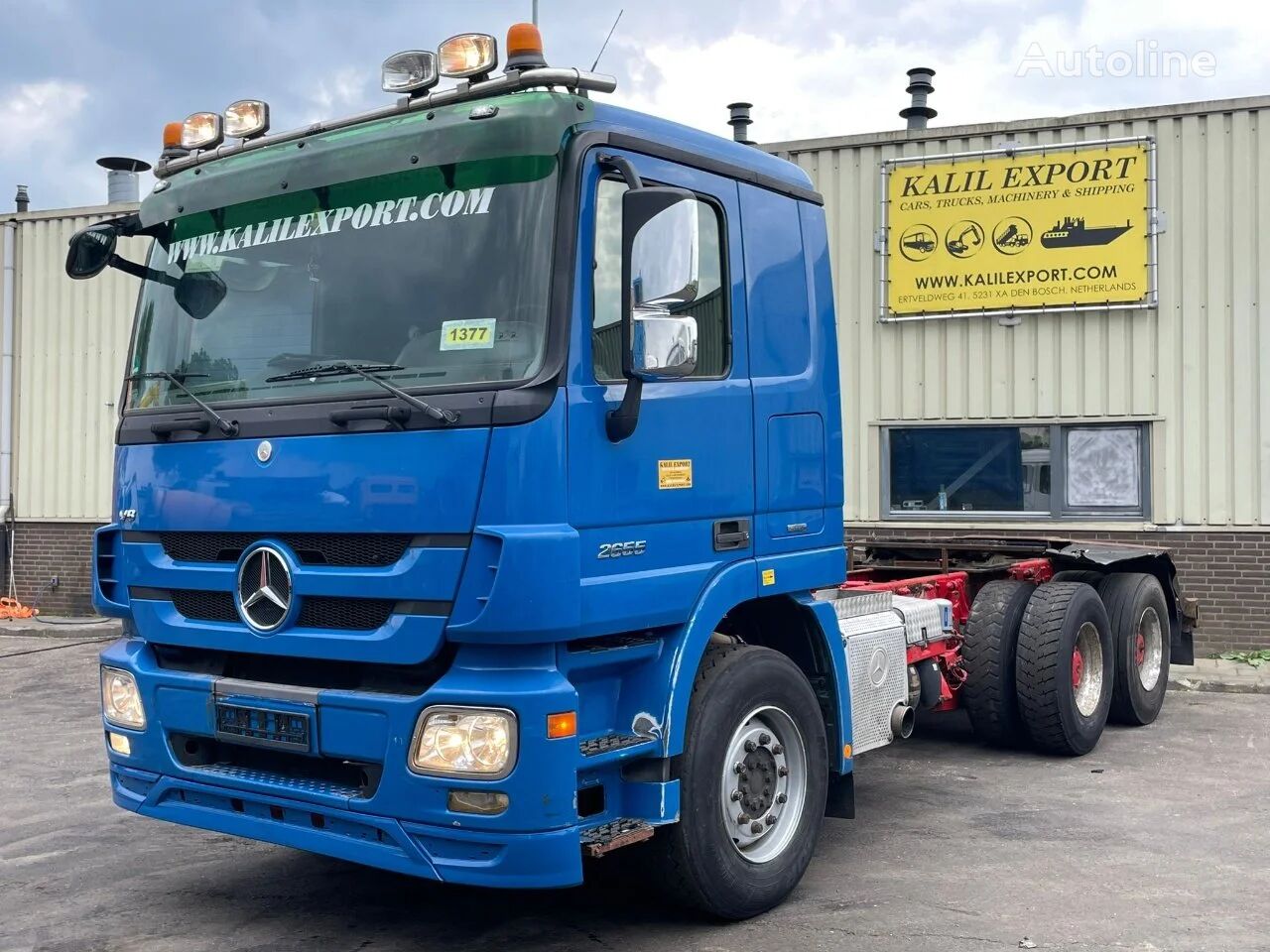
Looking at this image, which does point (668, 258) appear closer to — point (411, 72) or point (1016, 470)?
point (411, 72)

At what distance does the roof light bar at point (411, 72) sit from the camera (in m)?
4.70

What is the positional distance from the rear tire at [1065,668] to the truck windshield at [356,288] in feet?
15.7

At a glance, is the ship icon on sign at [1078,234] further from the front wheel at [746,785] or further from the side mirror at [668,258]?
the side mirror at [668,258]

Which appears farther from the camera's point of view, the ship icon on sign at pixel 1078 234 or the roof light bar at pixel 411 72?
the ship icon on sign at pixel 1078 234

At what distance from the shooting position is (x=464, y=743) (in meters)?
4.13

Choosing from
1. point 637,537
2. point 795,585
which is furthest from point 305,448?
point 795,585

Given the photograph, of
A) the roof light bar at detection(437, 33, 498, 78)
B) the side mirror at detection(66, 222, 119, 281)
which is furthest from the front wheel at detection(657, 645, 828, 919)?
the side mirror at detection(66, 222, 119, 281)

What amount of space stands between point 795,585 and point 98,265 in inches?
125

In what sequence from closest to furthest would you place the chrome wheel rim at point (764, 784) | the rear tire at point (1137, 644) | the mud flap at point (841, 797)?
1. the chrome wheel rim at point (764, 784)
2. the mud flap at point (841, 797)
3. the rear tire at point (1137, 644)

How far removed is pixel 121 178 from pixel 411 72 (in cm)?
1552

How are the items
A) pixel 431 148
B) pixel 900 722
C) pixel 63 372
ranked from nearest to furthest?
1. pixel 431 148
2. pixel 900 722
3. pixel 63 372

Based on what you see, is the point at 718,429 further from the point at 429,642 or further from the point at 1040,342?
the point at 1040,342

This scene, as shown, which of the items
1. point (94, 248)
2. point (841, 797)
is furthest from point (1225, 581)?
point (94, 248)

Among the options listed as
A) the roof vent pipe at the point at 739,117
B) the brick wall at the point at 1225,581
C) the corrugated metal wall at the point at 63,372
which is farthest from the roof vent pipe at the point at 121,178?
the brick wall at the point at 1225,581
